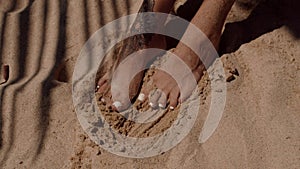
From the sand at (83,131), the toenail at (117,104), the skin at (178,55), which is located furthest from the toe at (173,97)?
the toenail at (117,104)

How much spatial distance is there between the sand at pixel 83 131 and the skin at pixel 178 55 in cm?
10

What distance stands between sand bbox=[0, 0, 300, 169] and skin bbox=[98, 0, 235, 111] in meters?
0.10

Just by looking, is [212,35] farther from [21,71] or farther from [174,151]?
[21,71]

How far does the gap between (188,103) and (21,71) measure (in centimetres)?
86

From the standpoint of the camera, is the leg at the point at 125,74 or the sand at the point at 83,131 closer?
the sand at the point at 83,131

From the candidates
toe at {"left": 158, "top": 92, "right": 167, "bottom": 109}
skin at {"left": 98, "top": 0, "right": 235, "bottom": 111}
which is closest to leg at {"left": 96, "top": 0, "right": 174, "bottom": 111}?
skin at {"left": 98, "top": 0, "right": 235, "bottom": 111}

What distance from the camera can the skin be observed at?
232 cm

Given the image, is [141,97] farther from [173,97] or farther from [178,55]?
[178,55]

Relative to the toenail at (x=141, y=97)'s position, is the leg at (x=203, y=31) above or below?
above

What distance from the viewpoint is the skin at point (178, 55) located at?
2.32 meters

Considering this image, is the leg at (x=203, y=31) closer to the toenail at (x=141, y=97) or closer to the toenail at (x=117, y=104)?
the toenail at (x=141, y=97)

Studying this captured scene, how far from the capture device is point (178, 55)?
244 centimetres

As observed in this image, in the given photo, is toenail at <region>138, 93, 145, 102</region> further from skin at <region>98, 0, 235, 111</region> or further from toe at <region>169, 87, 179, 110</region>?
toe at <region>169, 87, 179, 110</region>

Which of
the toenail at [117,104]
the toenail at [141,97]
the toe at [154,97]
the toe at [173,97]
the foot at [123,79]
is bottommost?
the toe at [173,97]
